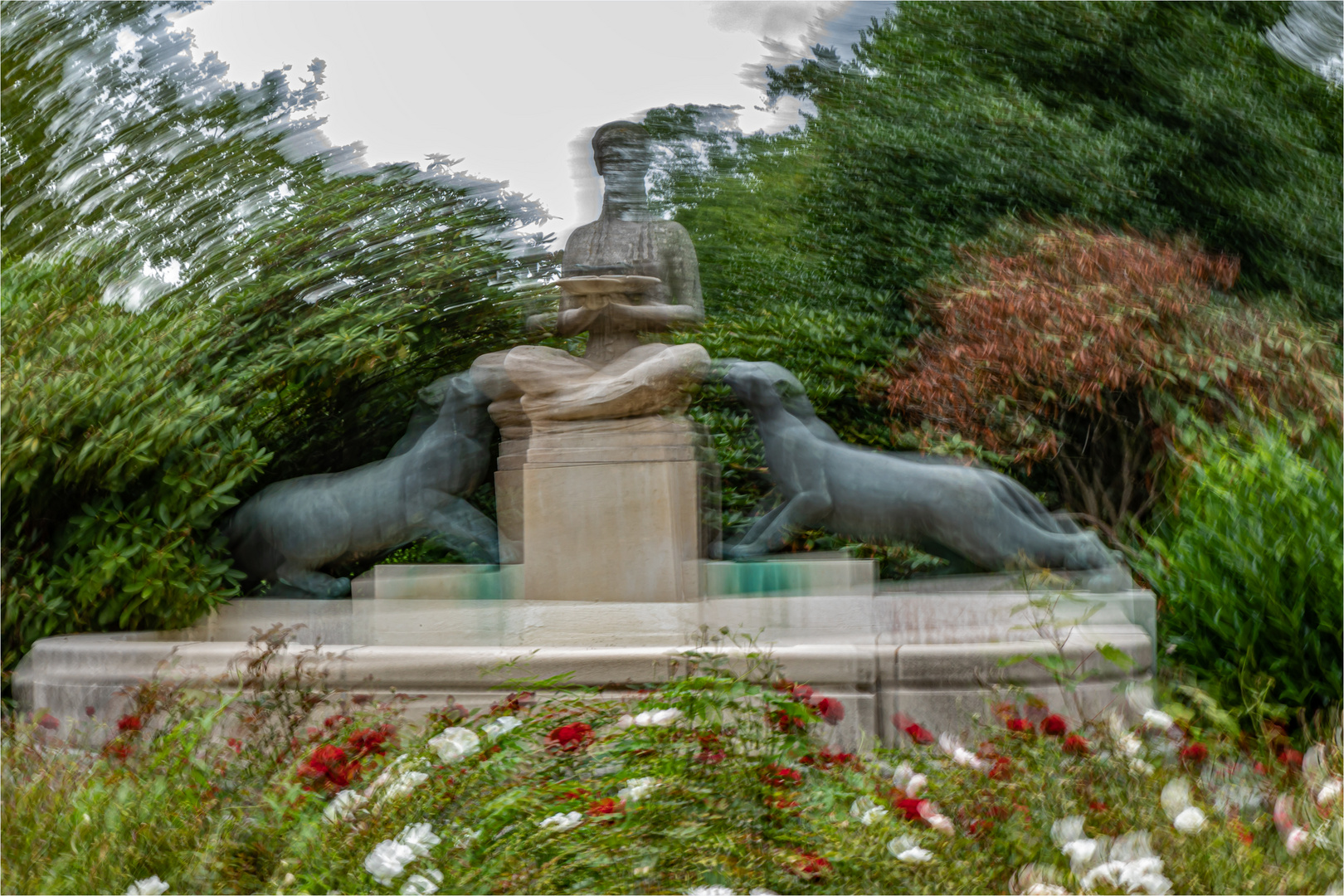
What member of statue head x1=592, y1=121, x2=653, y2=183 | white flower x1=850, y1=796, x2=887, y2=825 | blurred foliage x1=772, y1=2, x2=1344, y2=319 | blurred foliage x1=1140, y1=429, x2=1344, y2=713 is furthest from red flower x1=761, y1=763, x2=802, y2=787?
blurred foliage x1=772, y1=2, x2=1344, y2=319

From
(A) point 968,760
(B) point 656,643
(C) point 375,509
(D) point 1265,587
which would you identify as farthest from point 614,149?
Result: (A) point 968,760

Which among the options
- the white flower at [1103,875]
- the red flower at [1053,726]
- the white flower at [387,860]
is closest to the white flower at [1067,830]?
the white flower at [1103,875]

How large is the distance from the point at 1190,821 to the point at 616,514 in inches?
111

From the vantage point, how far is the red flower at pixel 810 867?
223cm

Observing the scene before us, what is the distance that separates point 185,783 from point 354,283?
4224 millimetres

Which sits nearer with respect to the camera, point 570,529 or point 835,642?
point 835,642

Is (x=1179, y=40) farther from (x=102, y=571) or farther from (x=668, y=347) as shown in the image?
(x=102, y=571)

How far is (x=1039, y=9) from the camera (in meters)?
7.88

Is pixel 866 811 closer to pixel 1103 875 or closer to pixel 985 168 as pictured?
pixel 1103 875

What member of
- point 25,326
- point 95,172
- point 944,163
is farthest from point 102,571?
Answer: point 944,163

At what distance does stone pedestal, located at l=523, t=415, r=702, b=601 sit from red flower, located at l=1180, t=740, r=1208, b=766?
2.38 m

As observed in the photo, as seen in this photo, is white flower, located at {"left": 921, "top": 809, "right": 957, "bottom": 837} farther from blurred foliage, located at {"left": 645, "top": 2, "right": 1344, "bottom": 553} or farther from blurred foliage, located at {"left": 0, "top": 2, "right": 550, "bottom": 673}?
blurred foliage, located at {"left": 645, "top": 2, "right": 1344, "bottom": 553}

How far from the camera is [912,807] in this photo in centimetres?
233

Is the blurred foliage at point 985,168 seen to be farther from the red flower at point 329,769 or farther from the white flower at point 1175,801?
the white flower at point 1175,801
